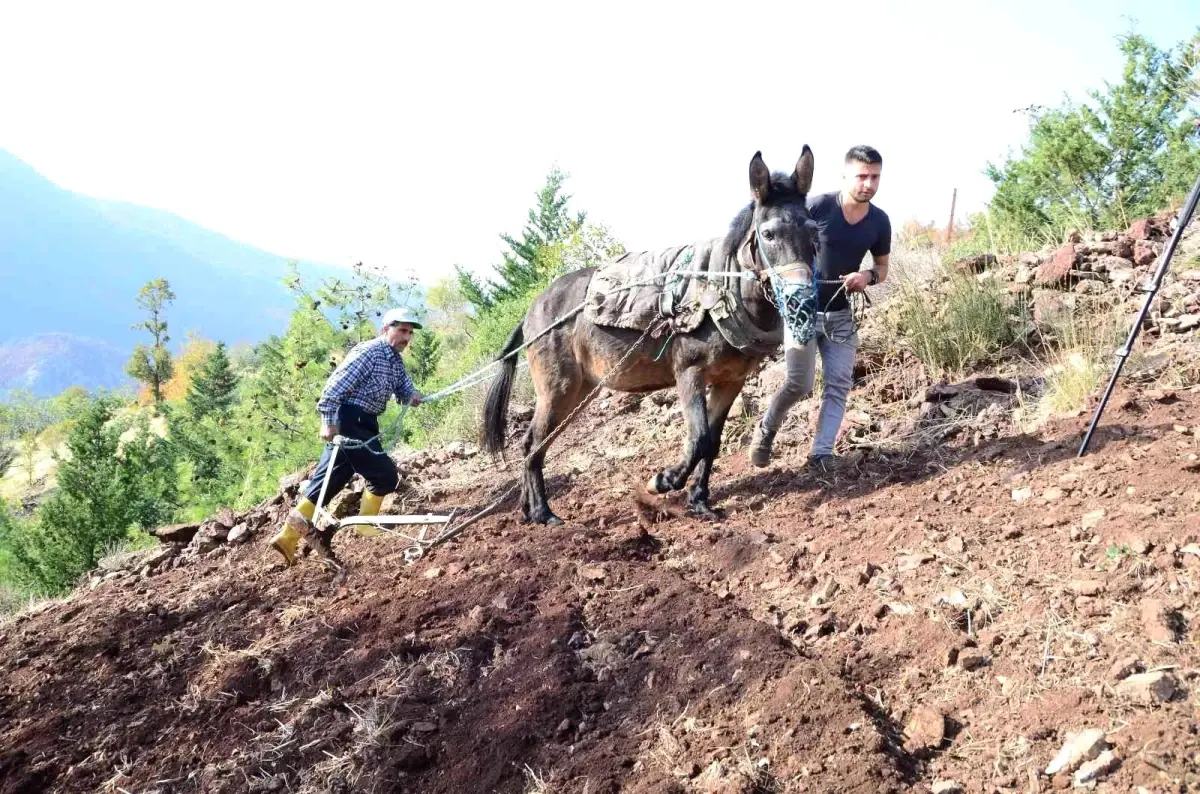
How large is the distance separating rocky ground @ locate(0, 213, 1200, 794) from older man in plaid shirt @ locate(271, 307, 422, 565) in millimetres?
319

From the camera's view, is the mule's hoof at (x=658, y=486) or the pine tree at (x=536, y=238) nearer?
the mule's hoof at (x=658, y=486)

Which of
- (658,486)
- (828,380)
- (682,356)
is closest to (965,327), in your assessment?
(828,380)

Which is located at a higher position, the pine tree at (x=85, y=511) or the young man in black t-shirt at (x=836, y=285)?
the young man in black t-shirt at (x=836, y=285)

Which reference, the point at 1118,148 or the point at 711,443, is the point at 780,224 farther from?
the point at 1118,148

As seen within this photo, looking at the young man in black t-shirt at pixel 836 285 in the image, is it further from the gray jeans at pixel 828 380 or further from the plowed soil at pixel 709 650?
the plowed soil at pixel 709 650

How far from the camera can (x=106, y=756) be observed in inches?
121

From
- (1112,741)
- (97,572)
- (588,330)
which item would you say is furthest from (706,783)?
(97,572)

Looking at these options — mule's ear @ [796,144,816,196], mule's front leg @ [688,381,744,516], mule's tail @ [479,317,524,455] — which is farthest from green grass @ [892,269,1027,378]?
mule's tail @ [479,317,524,455]

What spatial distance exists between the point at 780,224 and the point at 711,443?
144 cm

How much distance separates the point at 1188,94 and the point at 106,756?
381 inches

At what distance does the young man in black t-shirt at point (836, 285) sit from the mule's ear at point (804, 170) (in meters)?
0.20

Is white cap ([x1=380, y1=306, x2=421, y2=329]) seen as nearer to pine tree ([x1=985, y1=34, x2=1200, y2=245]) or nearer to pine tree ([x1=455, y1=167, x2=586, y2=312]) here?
pine tree ([x1=985, y1=34, x2=1200, y2=245])

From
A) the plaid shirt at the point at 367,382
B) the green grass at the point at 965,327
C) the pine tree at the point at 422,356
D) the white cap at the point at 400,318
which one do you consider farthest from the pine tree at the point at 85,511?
the green grass at the point at 965,327

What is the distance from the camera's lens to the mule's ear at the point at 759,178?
4.10 metres
